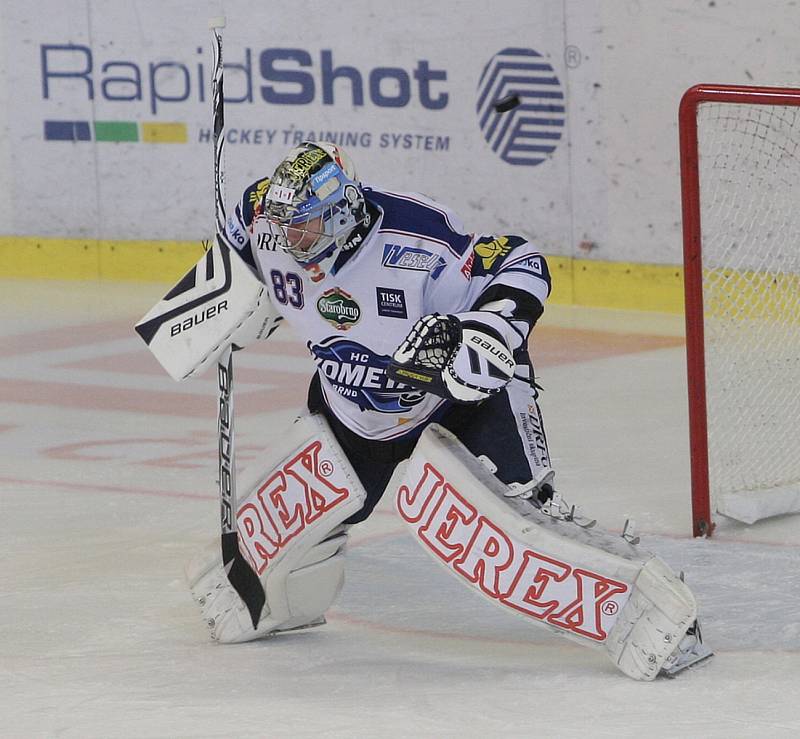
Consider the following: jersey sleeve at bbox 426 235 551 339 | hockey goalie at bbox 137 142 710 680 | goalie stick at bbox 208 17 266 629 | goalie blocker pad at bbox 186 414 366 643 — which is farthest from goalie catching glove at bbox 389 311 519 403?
goalie stick at bbox 208 17 266 629

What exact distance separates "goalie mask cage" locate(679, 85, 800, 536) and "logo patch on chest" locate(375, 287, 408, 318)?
1.23 meters

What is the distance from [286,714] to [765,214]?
3.35 meters

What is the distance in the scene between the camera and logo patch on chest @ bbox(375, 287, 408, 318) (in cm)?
340

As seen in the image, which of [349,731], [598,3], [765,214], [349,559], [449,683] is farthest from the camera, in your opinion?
[598,3]

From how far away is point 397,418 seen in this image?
3.54 meters

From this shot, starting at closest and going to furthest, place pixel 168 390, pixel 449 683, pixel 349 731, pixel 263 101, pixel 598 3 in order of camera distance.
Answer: pixel 349 731, pixel 449 683, pixel 168 390, pixel 598 3, pixel 263 101

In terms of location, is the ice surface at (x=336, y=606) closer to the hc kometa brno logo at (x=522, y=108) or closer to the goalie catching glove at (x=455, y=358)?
the goalie catching glove at (x=455, y=358)

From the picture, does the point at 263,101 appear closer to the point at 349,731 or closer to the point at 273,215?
the point at 273,215

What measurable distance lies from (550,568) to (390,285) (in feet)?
1.96

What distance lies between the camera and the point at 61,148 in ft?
30.1

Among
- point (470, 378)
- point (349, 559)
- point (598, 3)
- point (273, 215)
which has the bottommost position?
point (349, 559)

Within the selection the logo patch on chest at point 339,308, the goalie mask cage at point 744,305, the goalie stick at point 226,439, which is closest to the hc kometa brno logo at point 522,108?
the goalie mask cage at point 744,305

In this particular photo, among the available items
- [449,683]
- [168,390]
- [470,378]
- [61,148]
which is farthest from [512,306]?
[61,148]

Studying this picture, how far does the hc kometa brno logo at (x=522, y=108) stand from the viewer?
26.2ft
